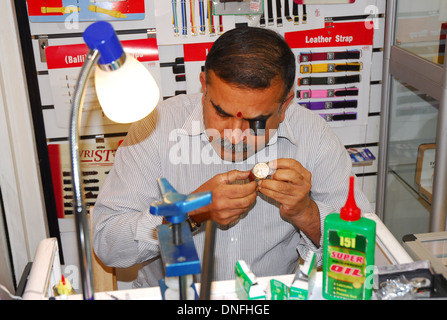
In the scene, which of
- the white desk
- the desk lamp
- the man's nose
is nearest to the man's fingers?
the man's nose

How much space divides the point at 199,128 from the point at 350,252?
0.89 m

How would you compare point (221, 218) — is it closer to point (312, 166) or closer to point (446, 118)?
point (312, 166)

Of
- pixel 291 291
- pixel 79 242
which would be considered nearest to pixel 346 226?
pixel 291 291

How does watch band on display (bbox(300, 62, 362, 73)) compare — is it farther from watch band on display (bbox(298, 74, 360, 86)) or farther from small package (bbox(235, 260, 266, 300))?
small package (bbox(235, 260, 266, 300))

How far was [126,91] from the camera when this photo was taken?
1.06 meters

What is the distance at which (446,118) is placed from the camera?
2297mm

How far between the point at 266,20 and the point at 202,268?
202 cm

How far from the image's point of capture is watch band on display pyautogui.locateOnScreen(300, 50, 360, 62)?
2.82m

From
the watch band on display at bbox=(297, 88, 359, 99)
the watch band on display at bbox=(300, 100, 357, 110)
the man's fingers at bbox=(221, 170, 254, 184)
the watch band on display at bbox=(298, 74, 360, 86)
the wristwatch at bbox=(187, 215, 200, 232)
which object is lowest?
the wristwatch at bbox=(187, 215, 200, 232)

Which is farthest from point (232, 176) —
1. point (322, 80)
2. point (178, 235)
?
point (322, 80)

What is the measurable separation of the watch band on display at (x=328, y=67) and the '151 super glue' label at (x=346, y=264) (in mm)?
1784

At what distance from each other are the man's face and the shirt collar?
12cm

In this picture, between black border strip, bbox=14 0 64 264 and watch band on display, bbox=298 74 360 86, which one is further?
watch band on display, bbox=298 74 360 86

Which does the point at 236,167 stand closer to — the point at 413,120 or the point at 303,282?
the point at 303,282
